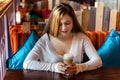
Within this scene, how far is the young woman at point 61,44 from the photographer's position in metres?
1.68

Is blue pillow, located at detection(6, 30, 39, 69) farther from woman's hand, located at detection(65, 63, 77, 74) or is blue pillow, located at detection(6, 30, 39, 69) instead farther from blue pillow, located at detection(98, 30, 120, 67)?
woman's hand, located at detection(65, 63, 77, 74)

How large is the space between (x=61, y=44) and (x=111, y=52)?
0.57m

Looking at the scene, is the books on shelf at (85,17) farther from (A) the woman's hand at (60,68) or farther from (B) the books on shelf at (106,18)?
(A) the woman's hand at (60,68)

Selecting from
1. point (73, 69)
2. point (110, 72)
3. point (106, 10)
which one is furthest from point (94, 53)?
point (106, 10)

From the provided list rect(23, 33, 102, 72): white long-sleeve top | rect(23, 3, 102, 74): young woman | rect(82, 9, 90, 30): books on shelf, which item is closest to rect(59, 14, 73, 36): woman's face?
rect(23, 3, 102, 74): young woman

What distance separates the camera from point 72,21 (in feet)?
5.69

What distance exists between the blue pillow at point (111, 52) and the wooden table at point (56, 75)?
0.54m

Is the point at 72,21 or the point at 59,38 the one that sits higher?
the point at 72,21

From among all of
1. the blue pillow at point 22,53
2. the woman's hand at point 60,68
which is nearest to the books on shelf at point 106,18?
the blue pillow at point 22,53

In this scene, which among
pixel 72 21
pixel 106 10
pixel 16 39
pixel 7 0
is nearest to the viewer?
pixel 72 21

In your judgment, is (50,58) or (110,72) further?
(50,58)

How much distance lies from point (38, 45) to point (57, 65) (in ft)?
0.87

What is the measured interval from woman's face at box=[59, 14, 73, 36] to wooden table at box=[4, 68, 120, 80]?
29 cm

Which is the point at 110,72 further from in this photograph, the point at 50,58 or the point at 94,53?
the point at 50,58
